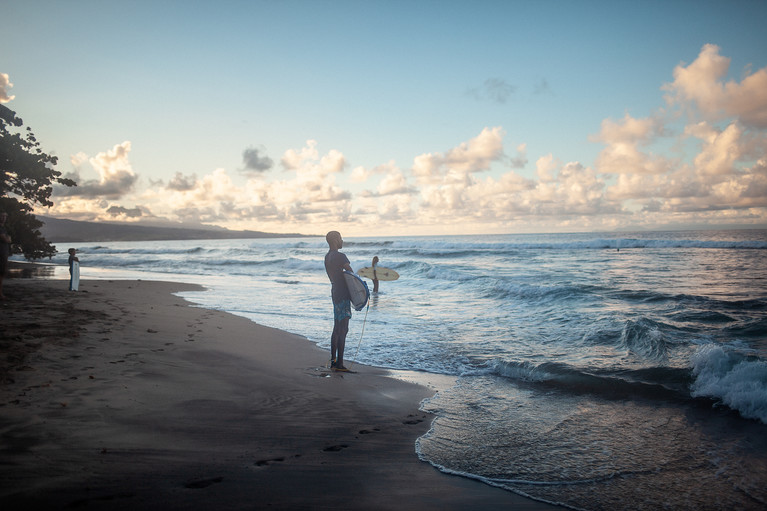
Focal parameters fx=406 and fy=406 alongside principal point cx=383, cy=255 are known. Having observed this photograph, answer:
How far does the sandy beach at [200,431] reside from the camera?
296 centimetres

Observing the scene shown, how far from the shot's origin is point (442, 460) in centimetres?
402

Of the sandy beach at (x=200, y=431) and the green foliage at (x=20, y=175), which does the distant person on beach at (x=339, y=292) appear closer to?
the sandy beach at (x=200, y=431)

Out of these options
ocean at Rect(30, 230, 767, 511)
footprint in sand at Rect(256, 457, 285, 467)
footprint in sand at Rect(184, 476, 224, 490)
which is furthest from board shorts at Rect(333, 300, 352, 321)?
footprint in sand at Rect(184, 476, 224, 490)

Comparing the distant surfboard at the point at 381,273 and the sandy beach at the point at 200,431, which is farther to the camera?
the distant surfboard at the point at 381,273

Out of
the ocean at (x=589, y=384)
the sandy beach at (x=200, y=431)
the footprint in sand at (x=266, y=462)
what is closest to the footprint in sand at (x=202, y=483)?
the sandy beach at (x=200, y=431)

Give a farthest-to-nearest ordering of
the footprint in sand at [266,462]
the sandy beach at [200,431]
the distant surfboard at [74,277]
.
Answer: the distant surfboard at [74,277], the footprint in sand at [266,462], the sandy beach at [200,431]

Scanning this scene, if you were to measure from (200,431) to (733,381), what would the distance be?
273 inches

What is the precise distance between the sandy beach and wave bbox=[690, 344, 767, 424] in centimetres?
389

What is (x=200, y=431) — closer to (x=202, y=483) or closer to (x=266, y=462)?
(x=266, y=462)

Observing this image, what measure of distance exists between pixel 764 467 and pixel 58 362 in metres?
8.33

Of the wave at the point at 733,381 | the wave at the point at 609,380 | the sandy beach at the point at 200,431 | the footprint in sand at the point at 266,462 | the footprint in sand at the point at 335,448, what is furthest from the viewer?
the wave at the point at 609,380

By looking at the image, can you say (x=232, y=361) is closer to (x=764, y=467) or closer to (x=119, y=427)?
(x=119, y=427)

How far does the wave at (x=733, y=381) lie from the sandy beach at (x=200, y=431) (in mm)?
3889

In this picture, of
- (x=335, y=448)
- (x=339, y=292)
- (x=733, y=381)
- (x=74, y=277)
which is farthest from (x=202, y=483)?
(x=74, y=277)
